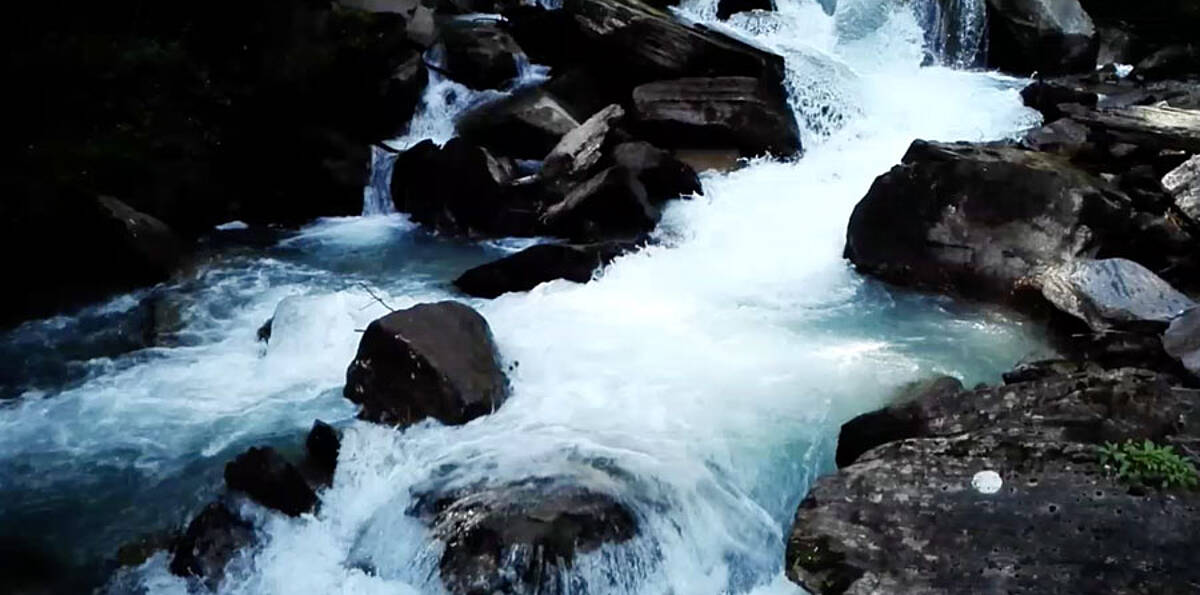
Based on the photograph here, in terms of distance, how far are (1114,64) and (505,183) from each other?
11.2 m

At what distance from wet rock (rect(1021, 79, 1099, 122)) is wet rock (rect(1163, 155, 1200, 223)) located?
3735 mm

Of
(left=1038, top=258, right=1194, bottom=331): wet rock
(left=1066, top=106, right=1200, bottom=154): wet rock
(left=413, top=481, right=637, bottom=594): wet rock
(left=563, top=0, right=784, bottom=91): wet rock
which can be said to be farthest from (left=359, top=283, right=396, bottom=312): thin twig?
(left=1066, top=106, right=1200, bottom=154): wet rock

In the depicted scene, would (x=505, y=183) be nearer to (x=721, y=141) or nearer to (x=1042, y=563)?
(x=721, y=141)

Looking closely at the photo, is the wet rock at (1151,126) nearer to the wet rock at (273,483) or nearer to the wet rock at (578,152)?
the wet rock at (578,152)

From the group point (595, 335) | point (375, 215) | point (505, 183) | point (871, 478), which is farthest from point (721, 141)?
point (871, 478)

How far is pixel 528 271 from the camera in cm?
842

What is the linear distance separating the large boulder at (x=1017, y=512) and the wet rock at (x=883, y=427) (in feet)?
0.69

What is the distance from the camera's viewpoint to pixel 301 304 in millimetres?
7777

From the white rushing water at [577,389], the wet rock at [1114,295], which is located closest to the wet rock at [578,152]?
the white rushing water at [577,389]

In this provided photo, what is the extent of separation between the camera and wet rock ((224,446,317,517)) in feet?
18.1

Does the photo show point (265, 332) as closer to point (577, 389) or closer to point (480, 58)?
point (577, 389)

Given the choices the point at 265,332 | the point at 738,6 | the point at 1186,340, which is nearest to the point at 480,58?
the point at 738,6

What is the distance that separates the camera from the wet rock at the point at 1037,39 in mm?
15711

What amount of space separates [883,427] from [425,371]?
106 inches
